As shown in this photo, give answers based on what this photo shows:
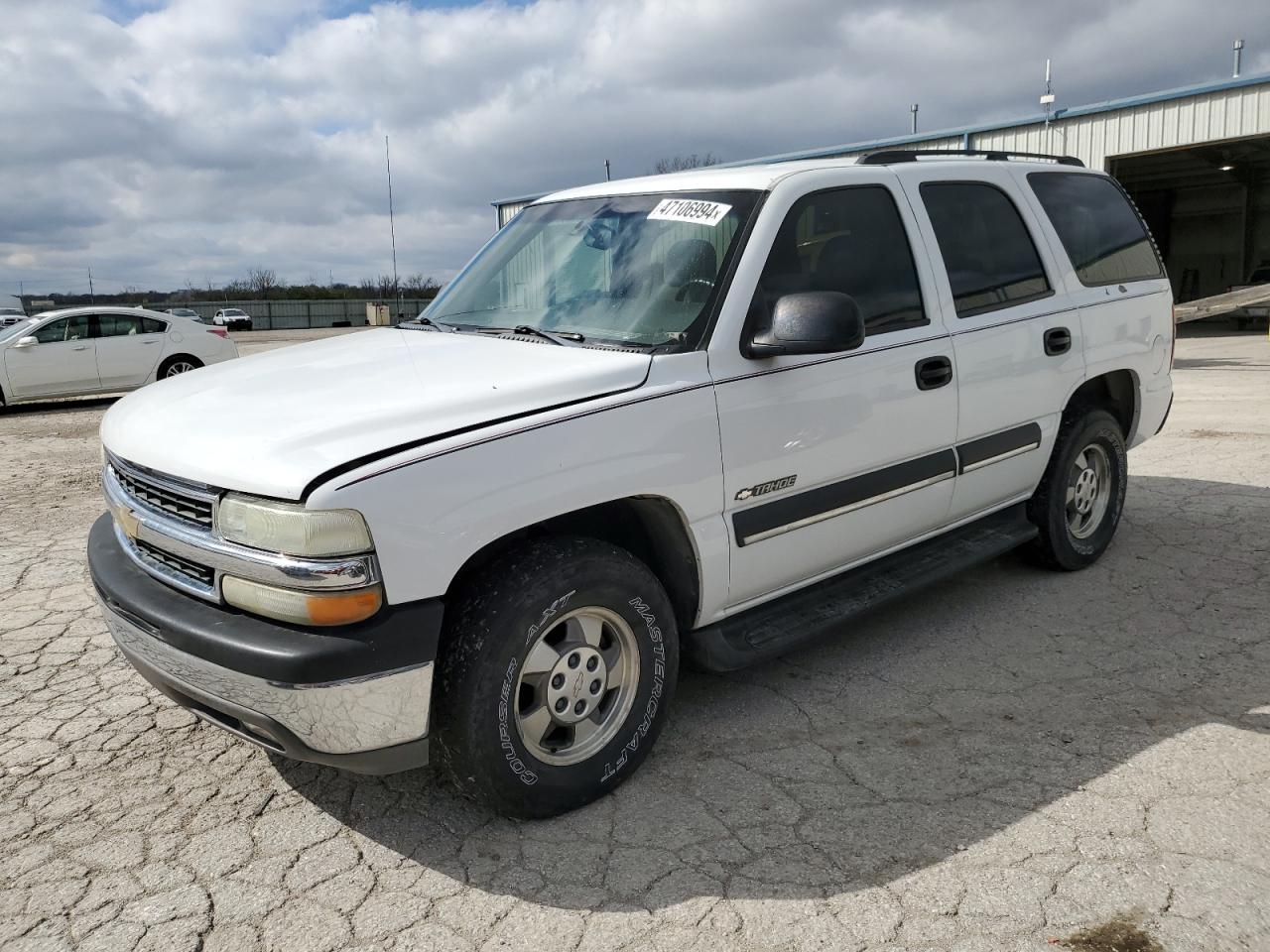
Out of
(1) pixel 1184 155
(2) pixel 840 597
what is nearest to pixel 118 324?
(2) pixel 840 597

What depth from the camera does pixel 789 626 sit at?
3.55 m

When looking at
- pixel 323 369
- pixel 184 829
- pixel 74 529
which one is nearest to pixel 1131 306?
pixel 323 369

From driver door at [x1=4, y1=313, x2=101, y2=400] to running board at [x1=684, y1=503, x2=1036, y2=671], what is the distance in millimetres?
14313

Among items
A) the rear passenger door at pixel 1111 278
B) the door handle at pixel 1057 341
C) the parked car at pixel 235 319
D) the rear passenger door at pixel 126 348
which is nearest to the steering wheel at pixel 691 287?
the door handle at pixel 1057 341

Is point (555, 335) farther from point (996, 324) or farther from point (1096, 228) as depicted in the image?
point (1096, 228)

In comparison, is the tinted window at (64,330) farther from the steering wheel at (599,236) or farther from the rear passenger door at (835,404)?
the rear passenger door at (835,404)

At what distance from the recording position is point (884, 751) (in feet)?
11.1

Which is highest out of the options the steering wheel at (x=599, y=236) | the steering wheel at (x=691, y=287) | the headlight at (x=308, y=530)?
the steering wheel at (x=599, y=236)

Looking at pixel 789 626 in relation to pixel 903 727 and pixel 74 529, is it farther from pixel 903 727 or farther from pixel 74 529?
pixel 74 529

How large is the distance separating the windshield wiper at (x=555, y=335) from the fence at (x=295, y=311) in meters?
53.0

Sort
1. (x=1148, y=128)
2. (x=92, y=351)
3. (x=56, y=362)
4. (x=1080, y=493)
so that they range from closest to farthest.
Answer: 1. (x=1080, y=493)
2. (x=56, y=362)
3. (x=92, y=351)
4. (x=1148, y=128)

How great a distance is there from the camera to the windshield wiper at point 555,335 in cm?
338

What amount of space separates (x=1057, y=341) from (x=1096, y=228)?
866mm

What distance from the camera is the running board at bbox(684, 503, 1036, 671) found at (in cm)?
338
